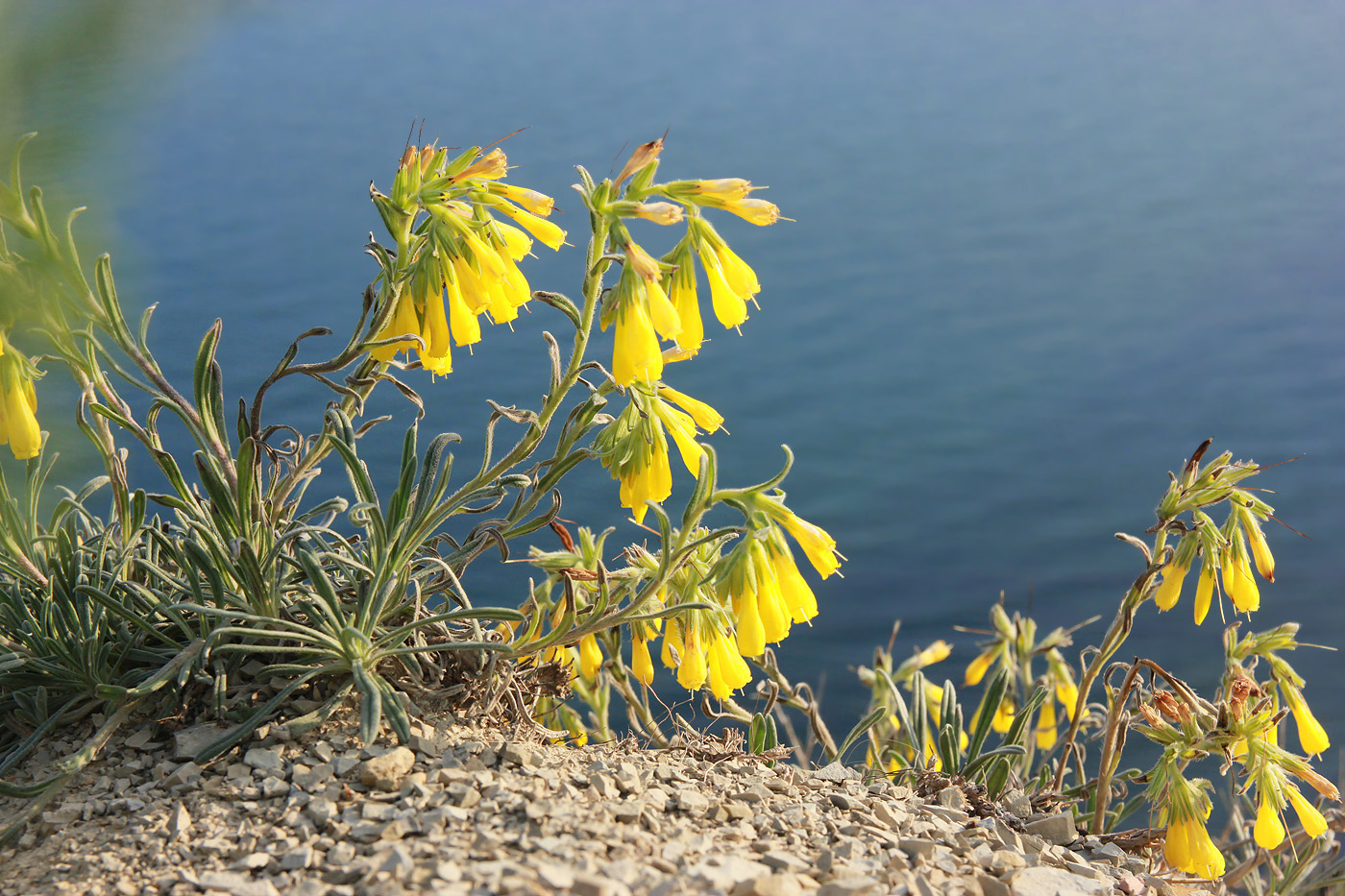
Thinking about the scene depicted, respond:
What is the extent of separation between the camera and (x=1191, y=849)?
2.28 metres

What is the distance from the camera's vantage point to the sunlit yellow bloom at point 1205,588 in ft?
7.94

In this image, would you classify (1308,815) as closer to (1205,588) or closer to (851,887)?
(1205,588)

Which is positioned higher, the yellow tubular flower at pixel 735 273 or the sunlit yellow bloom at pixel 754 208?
the sunlit yellow bloom at pixel 754 208

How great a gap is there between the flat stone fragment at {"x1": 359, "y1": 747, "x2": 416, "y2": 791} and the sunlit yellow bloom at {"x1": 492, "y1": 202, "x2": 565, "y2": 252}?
97 cm

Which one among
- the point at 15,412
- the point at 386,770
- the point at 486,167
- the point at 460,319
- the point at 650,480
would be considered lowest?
the point at 386,770

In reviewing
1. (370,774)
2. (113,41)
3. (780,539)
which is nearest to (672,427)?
(780,539)

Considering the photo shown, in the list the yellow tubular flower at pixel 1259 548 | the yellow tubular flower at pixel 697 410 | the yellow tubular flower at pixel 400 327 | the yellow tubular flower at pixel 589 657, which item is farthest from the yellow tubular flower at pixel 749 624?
the yellow tubular flower at pixel 1259 548

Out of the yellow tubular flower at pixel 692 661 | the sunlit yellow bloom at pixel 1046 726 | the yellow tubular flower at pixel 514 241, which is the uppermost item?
the yellow tubular flower at pixel 514 241

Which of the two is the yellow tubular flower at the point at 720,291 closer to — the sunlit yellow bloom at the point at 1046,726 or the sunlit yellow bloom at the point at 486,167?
the sunlit yellow bloom at the point at 486,167

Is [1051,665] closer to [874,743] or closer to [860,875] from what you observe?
[874,743]

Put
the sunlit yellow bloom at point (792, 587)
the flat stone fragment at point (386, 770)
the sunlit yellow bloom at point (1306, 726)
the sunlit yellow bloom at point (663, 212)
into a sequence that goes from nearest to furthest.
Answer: the sunlit yellow bloom at point (663, 212), the flat stone fragment at point (386, 770), the sunlit yellow bloom at point (792, 587), the sunlit yellow bloom at point (1306, 726)

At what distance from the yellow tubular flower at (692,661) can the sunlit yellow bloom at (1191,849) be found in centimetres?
119

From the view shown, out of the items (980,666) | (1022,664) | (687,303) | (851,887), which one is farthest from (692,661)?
(1022,664)

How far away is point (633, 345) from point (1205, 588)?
1603 mm
